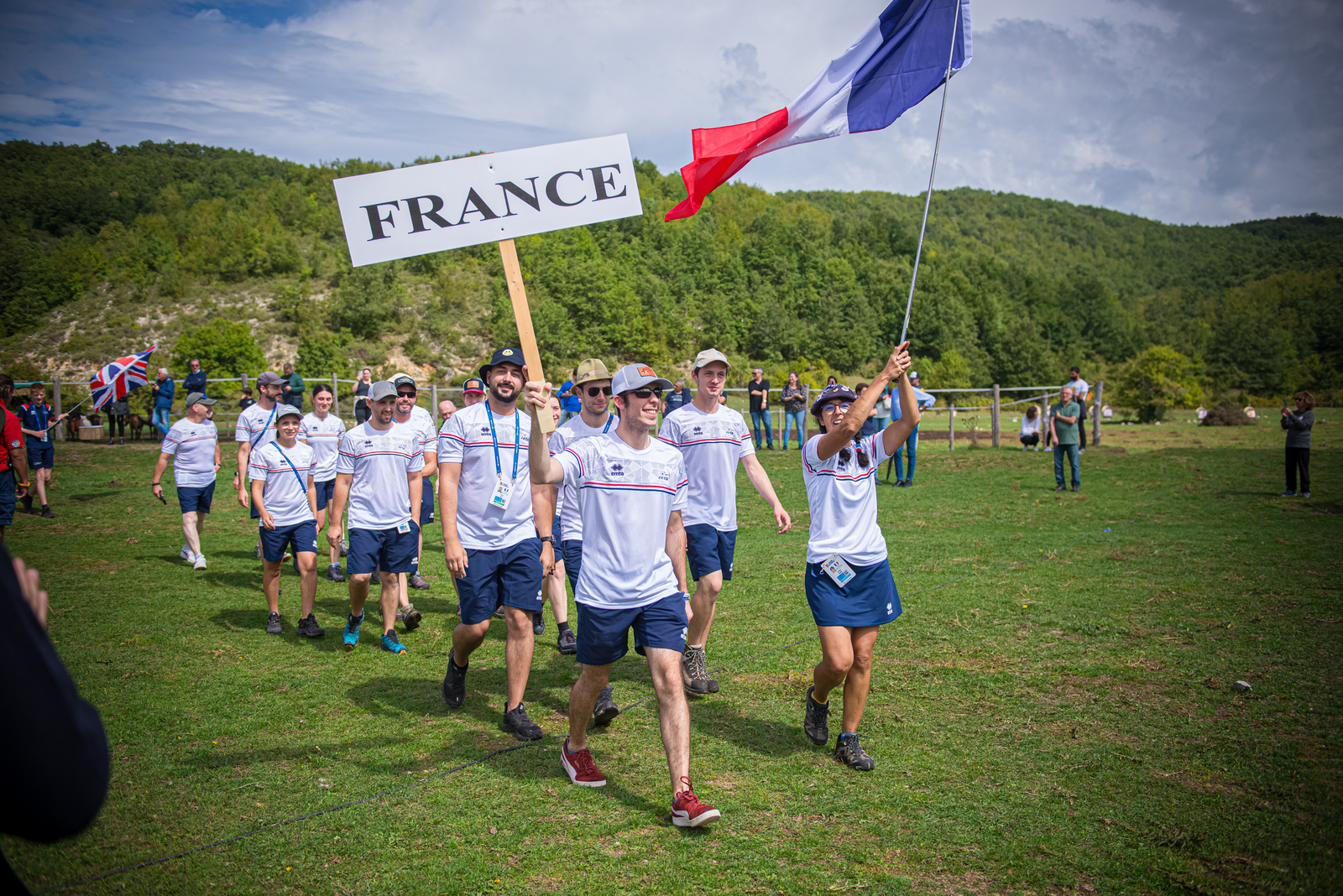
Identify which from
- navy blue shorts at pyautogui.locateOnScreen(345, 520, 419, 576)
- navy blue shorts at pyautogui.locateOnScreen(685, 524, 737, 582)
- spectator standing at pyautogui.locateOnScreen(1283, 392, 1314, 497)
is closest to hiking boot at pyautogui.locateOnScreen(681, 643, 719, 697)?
navy blue shorts at pyautogui.locateOnScreen(685, 524, 737, 582)

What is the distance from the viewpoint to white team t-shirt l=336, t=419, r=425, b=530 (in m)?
7.23

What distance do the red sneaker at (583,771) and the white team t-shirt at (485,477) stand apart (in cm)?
158

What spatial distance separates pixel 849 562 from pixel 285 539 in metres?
6.01

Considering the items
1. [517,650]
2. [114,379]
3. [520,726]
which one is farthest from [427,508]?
[114,379]

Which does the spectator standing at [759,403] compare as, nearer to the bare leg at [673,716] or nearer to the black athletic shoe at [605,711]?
the black athletic shoe at [605,711]

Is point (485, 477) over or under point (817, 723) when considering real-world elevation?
over

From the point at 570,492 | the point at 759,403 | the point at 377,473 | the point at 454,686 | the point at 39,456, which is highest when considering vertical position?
the point at 759,403

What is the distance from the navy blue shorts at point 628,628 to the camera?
4.35 metres

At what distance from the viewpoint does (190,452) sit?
1070cm

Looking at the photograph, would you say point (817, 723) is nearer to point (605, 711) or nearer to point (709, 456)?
point (605, 711)

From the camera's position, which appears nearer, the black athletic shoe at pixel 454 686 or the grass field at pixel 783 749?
the grass field at pixel 783 749

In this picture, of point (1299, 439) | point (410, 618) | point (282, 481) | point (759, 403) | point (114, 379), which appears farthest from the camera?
point (759, 403)

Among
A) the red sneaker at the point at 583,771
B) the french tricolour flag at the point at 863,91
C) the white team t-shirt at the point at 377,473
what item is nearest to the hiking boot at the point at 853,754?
the red sneaker at the point at 583,771

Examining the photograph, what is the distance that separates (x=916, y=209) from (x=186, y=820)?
17874 centimetres
